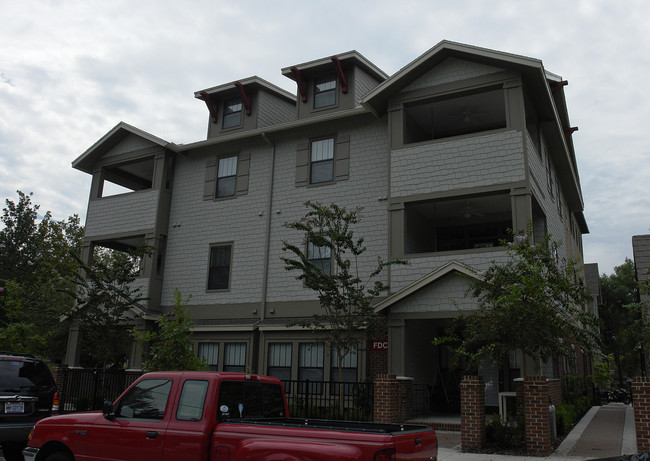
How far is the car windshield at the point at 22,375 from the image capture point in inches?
402

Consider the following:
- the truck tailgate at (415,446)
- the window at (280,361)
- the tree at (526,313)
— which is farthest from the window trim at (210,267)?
the truck tailgate at (415,446)

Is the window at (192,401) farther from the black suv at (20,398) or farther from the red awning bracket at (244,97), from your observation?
the red awning bracket at (244,97)

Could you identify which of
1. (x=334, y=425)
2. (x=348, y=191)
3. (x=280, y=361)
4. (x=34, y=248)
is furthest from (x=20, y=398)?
(x=34, y=248)

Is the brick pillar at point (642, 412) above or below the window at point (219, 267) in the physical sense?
below

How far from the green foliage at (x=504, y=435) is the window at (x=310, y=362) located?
712cm

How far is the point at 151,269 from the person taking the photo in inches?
846

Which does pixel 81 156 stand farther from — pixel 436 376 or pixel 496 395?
pixel 496 395

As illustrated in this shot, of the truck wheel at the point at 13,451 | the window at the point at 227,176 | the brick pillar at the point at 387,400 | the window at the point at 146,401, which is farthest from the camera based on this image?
the window at the point at 227,176

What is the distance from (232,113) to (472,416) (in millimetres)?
15755

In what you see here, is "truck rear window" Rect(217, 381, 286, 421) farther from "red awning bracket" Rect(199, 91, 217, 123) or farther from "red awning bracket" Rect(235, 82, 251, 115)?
"red awning bracket" Rect(199, 91, 217, 123)

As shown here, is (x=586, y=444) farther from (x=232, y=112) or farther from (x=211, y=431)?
(x=232, y=112)

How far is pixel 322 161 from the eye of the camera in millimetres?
20125

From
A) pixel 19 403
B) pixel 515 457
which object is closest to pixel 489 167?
pixel 515 457

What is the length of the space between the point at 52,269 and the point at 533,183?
99.9 ft
